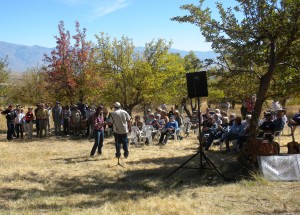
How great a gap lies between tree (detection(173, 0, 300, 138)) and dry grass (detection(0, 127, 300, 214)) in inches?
80.3

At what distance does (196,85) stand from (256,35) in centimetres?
180

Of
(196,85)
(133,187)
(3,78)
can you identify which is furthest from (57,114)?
(196,85)

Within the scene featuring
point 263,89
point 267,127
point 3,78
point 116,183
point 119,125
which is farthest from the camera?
point 3,78

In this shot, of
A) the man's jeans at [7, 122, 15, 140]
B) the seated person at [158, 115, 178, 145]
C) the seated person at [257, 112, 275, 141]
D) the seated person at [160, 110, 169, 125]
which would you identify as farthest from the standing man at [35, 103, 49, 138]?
the seated person at [257, 112, 275, 141]

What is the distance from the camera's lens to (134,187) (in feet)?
26.8

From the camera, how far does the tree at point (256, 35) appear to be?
7.93 meters

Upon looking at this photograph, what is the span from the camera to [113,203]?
674 centimetres

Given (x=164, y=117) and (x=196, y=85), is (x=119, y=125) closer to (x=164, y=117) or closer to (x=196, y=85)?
(x=196, y=85)

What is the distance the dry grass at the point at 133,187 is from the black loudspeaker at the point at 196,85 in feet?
6.49

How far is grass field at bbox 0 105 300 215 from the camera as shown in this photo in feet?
20.8

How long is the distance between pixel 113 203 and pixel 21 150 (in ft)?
26.7

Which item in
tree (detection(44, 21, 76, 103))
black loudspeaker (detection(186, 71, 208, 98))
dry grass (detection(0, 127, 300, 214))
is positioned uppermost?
tree (detection(44, 21, 76, 103))

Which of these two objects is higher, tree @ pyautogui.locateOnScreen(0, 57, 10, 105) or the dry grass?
tree @ pyautogui.locateOnScreen(0, 57, 10, 105)

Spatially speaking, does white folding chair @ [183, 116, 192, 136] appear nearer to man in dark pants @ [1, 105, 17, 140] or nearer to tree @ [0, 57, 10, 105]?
man in dark pants @ [1, 105, 17, 140]
